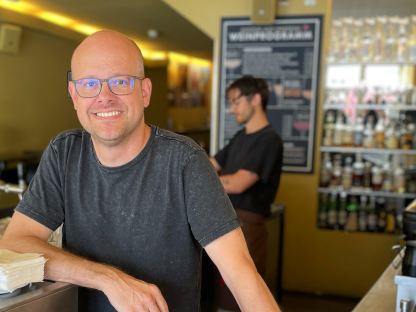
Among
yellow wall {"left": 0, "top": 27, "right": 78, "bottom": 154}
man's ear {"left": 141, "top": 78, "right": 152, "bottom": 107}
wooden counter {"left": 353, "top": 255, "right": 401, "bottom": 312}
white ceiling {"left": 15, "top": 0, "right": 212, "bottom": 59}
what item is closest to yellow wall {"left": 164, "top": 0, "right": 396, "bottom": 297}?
white ceiling {"left": 15, "top": 0, "right": 212, "bottom": 59}

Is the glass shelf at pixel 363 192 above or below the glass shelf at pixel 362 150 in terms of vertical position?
below

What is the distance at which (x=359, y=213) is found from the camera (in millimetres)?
3938

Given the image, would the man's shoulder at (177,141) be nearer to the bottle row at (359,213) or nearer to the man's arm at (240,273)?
the man's arm at (240,273)

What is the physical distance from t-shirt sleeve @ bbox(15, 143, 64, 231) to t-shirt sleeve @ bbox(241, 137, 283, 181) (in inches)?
58.1

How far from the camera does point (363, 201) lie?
394cm

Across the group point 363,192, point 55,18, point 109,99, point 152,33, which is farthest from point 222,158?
point 55,18

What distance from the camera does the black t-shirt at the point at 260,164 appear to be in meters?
2.59

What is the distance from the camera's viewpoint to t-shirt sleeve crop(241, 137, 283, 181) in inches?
102

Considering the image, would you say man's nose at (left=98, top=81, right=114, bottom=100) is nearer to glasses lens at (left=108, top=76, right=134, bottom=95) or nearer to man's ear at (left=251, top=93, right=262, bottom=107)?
glasses lens at (left=108, top=76, right=134, bottom=95)

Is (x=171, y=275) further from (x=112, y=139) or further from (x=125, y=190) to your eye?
(x=112, y=139)

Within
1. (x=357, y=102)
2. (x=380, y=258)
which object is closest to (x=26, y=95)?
(x=357, y=102)

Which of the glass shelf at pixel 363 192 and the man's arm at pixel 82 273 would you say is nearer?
the man's arm at pixel 82 273

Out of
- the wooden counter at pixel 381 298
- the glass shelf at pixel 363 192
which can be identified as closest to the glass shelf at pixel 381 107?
the glass shelf at pixel 363 192

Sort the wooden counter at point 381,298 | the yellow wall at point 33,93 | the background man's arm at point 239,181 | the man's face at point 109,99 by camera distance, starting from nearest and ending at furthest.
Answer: the man's face at point 109,99
the wooden counter at point 381,298
the background man's arm at point 239,181
the yellow wall at point 33,93
